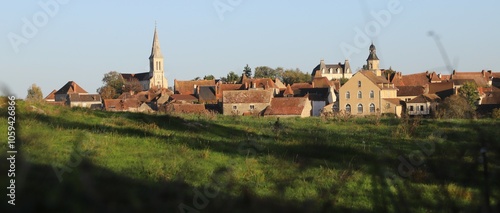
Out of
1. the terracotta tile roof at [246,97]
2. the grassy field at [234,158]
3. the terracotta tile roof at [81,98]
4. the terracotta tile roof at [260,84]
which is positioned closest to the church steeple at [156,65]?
the terracotta tile roof at [260,84]

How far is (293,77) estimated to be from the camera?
5300 inches

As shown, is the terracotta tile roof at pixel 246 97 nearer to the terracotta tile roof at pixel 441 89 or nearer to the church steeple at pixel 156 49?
the terracotta tile roof at pixel 441 89

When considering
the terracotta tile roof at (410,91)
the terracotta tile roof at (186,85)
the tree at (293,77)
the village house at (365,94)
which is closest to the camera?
the village house at (365,94)

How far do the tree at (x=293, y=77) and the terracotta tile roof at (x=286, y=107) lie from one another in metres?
78.5

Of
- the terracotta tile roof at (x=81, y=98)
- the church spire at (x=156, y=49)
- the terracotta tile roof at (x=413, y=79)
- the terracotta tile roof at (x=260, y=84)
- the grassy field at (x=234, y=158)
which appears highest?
the church spire at (x=156, y=49)

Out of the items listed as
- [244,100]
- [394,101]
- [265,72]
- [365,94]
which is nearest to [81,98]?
[244,100]

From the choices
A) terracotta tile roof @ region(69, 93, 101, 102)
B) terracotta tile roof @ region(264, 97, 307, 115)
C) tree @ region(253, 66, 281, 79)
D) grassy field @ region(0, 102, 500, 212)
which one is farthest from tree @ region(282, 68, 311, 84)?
grassy field @ region(0, 102, 500, 212)

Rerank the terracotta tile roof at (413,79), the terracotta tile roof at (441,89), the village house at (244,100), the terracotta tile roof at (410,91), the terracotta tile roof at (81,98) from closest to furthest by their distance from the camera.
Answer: the village house at (244,100)
the terracotta tile roof at (81,98)
the terracotta tile roof at (410,91)
the terracotta tile roof at (441,89)
the terracotta tile roof at (413,79)

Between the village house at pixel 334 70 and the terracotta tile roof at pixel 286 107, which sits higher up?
the village house at pixel 334 70

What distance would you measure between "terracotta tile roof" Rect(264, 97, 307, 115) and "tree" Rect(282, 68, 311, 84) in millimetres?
78454

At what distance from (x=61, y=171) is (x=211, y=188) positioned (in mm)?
1872

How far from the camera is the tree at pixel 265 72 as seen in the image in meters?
139

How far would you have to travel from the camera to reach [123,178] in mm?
9000

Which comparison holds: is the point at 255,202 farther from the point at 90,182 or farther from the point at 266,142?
the point at 266,142
